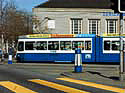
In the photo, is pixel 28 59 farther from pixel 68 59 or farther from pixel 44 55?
pixel 68 59

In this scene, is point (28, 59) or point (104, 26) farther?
point (104, 26)

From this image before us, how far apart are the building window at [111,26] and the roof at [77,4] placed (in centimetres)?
275

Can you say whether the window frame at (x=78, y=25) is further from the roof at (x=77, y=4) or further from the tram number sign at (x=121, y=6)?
the tram number sign at (x=121, y=6)

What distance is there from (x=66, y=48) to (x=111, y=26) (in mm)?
17438

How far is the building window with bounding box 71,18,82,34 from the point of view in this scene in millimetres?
38688

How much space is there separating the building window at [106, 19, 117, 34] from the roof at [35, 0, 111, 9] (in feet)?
9.01

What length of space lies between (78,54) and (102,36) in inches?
388

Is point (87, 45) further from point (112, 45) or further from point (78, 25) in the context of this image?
point (78, 25)

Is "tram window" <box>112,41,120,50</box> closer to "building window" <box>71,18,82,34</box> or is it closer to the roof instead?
"building window" <box>71,18,82,34</box>

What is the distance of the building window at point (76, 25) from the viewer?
38.7 metres

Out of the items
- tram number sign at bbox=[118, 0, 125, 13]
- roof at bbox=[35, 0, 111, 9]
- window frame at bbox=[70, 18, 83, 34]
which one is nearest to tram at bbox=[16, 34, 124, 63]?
tram number sign at bbox=[118, 0, 125, 13]

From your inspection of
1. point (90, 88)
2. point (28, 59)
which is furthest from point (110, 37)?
point (90, 88)

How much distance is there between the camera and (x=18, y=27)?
4075 cm

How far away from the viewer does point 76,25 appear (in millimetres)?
38719
